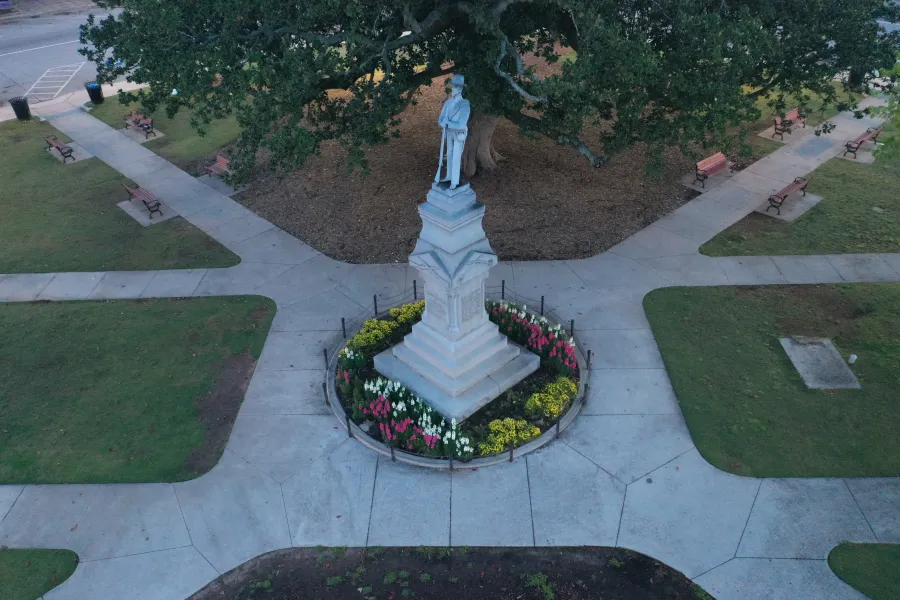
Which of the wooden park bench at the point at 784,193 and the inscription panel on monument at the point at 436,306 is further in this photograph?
the wooden park bench at the point at 784,193

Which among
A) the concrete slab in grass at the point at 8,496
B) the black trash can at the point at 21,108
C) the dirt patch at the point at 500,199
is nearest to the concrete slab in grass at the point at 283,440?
the concrete slab in grass at the point at 8,496

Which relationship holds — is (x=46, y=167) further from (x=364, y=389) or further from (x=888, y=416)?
(x=888, y=416)

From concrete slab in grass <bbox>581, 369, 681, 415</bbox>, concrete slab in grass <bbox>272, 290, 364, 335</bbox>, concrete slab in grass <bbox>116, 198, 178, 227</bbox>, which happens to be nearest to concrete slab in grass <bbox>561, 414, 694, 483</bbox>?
concrete slab in grass <bbox>581, 369, 681, 415</bbox>

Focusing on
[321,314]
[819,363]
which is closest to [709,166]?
[819,363]

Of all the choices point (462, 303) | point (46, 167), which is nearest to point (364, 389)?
point (462, 303)

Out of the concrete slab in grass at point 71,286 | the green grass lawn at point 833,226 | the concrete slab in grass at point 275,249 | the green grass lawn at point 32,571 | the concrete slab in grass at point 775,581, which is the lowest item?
the green grass lawn at point 32,571

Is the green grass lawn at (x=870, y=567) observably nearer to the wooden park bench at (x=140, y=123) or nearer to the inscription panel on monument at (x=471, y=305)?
the inscription panel on monument at (x=471, y=305)

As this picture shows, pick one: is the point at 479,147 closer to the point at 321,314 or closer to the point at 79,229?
the point at 321,314
